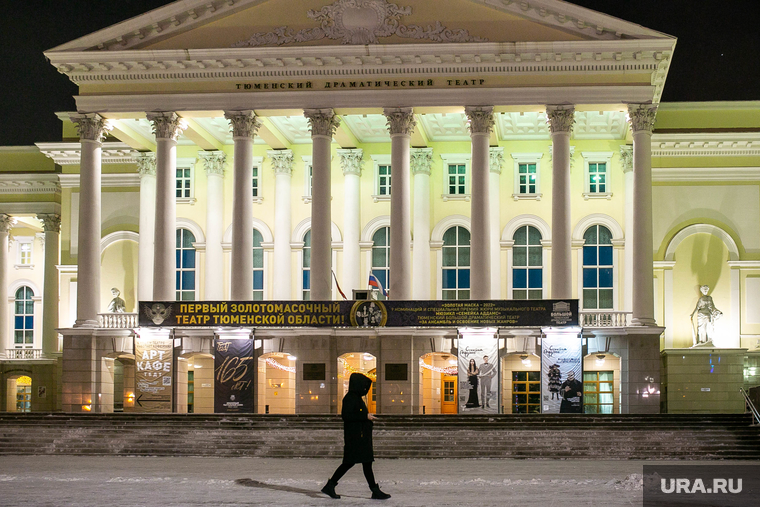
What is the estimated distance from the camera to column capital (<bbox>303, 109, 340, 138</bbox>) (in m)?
36.8

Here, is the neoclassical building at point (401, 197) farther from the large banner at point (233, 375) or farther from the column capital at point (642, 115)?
the large banner at point (233, 375)

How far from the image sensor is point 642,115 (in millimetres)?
35812

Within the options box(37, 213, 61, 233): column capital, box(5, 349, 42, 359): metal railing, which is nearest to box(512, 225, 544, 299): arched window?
box(37, 213, 61, 233): column capital

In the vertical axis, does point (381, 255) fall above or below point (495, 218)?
below

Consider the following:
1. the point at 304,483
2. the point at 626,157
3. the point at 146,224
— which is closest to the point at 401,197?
the point at 626,157

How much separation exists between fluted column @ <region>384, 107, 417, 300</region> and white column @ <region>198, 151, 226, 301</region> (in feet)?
30.5

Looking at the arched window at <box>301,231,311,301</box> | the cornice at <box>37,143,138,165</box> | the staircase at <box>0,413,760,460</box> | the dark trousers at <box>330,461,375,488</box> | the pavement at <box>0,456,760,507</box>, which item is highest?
the cornice at <box>37,143,138,165</box>

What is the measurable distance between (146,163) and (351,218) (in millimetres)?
8969

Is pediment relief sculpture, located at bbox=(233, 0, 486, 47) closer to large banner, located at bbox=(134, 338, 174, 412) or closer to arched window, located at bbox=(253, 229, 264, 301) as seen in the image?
arched window, located at bbox=(253, 229, 264, 301)

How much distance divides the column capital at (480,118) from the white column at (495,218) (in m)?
5.83

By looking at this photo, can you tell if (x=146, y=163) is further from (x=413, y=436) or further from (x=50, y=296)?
(x=413, y=436)

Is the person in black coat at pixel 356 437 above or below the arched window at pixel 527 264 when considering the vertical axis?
below

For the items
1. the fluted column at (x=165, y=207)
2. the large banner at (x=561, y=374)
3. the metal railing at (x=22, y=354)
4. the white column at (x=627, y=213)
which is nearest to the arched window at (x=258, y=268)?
the fluted column at (x=165, y=207)

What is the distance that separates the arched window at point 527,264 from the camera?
4175 cm
